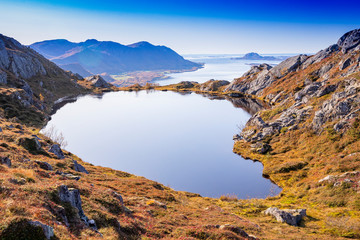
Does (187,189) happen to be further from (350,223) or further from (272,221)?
(350,223)

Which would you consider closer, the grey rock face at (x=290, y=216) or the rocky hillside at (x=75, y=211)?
the rocky hillside at (x=75, y=211)

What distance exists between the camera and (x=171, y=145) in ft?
282

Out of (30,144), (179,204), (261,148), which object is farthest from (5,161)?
(261,148)

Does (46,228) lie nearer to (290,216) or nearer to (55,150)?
(290,216)

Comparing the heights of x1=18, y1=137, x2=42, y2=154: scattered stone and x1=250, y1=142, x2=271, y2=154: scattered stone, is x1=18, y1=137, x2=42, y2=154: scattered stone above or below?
above

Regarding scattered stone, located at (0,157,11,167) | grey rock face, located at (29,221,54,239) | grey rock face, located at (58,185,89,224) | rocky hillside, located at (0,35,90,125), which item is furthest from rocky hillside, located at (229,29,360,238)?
A: rocky hillside, located at (0,35,90,125)

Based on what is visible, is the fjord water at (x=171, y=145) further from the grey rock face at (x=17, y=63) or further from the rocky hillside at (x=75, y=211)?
the grey rock face at (x=17, y=63)

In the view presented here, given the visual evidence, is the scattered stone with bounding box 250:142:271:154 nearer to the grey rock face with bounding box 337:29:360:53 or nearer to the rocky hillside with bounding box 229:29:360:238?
the rocky hillside with bounding box 229:29:360:238

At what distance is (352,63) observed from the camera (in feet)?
407

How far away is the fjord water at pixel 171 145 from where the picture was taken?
62344mm

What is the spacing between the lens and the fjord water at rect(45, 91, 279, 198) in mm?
62344

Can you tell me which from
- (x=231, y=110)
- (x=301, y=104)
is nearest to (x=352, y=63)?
(x=301, y=104)

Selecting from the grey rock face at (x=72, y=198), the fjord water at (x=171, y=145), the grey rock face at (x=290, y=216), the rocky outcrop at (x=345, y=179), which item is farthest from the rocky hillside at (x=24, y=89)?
the rocky outcrop at (x=345, y=179)

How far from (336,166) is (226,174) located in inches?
1115
